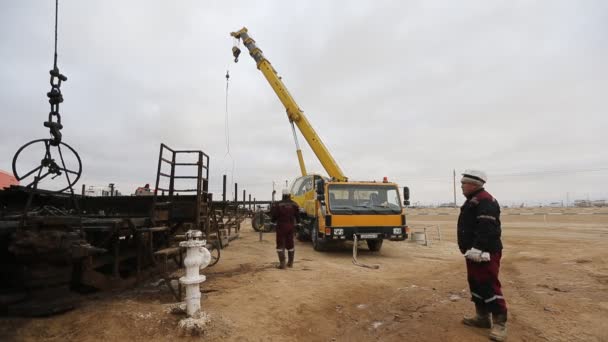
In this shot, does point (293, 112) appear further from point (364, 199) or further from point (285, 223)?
point (285, 223)

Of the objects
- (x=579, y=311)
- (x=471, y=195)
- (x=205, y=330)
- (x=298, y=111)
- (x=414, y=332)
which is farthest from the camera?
(x=298, y=111)

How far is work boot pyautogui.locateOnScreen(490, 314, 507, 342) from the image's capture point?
3301 mm

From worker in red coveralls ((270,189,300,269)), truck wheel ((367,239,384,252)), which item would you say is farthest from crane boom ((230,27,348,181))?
worker in red coveralls ((270,189,300,269))

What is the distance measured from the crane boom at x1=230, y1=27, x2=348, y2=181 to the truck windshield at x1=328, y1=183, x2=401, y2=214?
6.96 feet

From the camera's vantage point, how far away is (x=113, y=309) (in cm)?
383

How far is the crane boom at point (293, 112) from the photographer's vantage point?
12469mm

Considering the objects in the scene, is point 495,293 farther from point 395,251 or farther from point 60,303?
point 395,251

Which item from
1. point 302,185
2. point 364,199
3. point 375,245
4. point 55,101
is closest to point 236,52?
point 302,185

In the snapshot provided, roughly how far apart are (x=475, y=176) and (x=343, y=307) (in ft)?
7.62

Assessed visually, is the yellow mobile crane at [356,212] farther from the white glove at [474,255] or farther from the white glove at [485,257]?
the white glove at [485,257]

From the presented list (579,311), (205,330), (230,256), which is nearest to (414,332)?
(205,330)

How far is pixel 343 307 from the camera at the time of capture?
441cm

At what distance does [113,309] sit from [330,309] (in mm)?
2567

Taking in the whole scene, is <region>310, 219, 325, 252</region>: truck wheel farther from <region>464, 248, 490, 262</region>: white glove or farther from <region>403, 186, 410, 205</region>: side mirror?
<region>464, 248, 490, 262</region>: white glove
